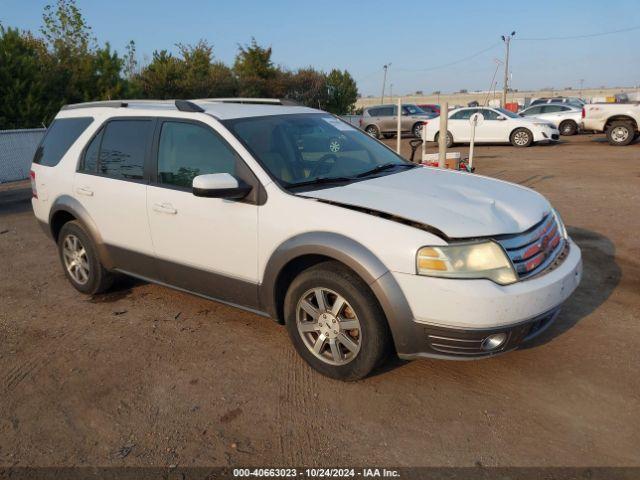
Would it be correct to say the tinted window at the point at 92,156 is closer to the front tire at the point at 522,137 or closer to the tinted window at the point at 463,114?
the tinted window at the point at 463,114

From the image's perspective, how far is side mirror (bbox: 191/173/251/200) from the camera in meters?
3.29

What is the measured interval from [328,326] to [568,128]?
2250 cm

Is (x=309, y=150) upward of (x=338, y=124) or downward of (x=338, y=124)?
downward

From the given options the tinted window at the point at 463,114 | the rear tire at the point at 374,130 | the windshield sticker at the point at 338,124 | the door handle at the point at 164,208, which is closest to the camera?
the door handle at the point at 164,208

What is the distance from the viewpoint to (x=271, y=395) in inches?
127

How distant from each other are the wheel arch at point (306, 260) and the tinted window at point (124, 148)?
152cm

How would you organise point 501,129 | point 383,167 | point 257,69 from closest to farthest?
point 383,167
point 501,129
point 257,69

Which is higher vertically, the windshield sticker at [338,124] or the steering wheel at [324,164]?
the windshield sticker at [338,124]

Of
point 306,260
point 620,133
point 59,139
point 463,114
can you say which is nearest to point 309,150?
point 306,260

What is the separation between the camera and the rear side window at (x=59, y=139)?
4.88m

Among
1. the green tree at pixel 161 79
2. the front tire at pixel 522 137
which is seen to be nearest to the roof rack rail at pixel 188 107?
the front tire at pixel 522 137

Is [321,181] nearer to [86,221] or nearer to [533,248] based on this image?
[533,248]

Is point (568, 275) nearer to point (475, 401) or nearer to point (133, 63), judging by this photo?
point (475, 401)

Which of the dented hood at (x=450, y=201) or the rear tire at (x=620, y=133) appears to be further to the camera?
the rear tire at (x=620, y=133)
